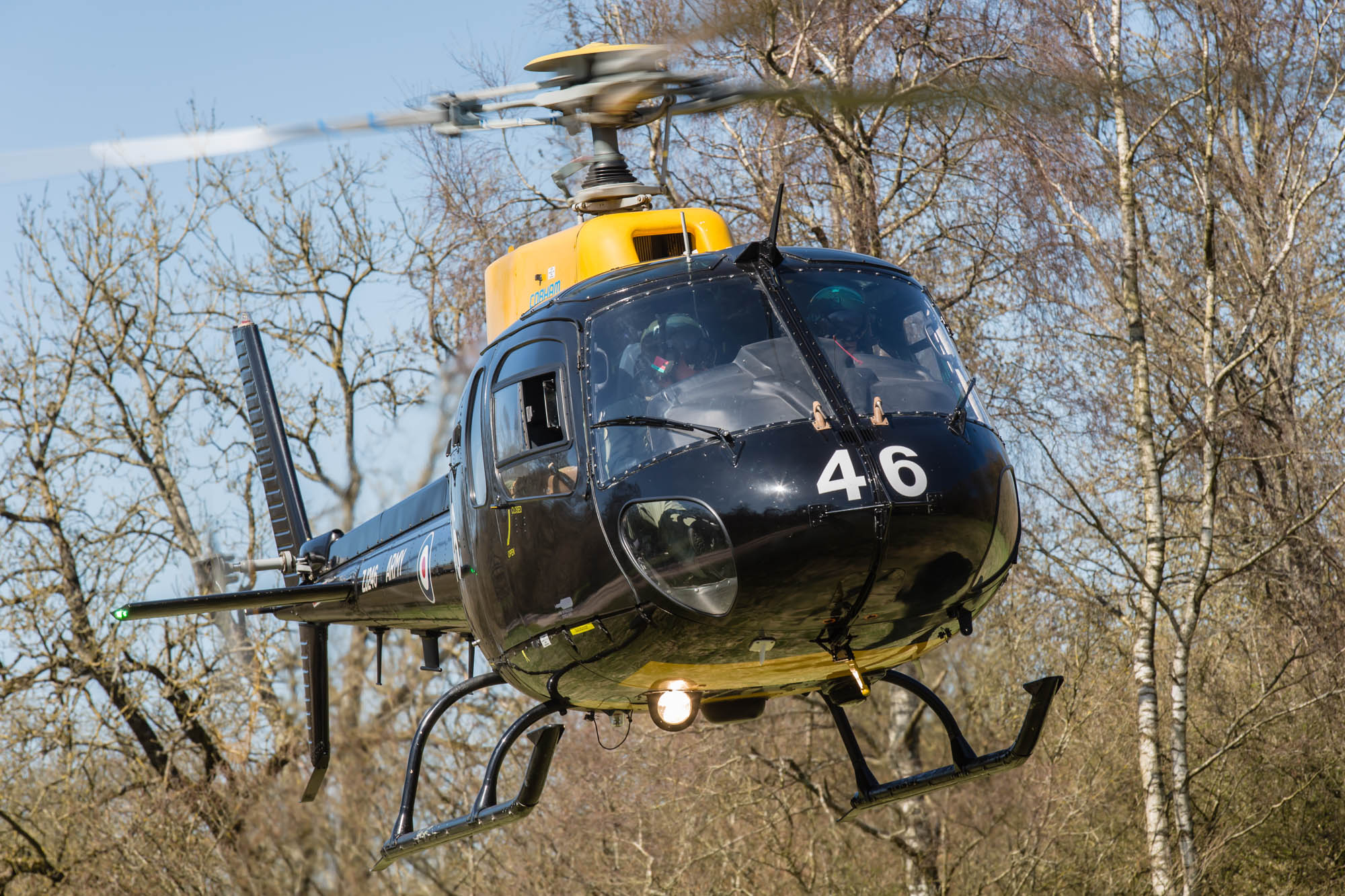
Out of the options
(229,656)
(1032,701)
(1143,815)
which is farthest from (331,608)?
(229,656)

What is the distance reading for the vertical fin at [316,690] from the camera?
8.73m

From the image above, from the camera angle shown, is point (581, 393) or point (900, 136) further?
point (900, 136)

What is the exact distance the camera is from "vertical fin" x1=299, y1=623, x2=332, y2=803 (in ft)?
28.6

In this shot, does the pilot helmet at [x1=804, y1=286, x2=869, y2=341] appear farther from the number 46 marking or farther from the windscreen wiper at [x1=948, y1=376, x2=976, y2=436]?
the number 46 marking

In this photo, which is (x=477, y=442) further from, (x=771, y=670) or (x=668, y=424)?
(x=771, y=670)

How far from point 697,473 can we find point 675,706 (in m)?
1.25

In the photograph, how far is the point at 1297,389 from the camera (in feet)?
45.1

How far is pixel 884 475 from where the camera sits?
4664 mm

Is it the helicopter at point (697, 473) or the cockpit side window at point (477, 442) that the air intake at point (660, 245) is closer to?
the helicopter at point (697, 473)

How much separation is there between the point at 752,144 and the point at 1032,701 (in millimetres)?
8458

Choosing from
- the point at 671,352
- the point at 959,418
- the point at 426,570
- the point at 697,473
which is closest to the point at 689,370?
the point at 671,352

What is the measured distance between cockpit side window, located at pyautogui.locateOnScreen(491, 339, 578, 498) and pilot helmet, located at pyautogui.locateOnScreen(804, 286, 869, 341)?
0.98 metres

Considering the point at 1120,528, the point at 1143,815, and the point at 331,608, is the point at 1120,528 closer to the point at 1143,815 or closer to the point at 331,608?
the point at 1143,815

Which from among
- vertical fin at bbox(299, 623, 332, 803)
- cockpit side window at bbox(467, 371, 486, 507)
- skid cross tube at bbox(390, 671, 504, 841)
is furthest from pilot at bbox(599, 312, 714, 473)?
vertical fin at bbox(299, 623, 332, 803)
